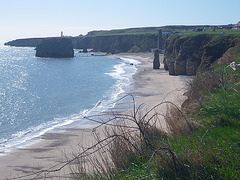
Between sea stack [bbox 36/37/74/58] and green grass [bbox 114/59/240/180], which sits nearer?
green grass [bbox 114/59/240/180]

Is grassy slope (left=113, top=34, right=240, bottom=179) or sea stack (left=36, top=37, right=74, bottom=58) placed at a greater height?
sea stack (left=36, top=37, right=74, bottom=58)

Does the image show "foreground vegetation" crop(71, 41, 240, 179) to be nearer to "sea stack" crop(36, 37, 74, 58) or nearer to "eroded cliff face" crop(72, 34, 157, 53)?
"sea stack" crop(36, 37, 74, 58)

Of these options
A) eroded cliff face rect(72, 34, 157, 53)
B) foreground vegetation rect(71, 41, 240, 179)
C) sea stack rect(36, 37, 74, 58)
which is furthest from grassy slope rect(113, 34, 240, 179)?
eroded cliff face rect(72, 34, 157, 53)

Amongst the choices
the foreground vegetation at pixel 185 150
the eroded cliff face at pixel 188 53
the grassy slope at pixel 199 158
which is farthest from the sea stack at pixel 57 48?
the grassy slope at pixel 199 158

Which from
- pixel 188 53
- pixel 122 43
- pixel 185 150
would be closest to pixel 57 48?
pixel 122 43

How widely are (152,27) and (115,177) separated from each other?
607 feet

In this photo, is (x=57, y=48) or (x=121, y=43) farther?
(x=121, y=43)

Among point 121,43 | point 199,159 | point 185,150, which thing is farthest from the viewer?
point 121,43

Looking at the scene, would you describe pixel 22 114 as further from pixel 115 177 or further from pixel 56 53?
pixel 56 53

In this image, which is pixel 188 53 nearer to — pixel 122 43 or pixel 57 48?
pixel 57 48

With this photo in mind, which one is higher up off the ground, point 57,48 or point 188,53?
point 57,48

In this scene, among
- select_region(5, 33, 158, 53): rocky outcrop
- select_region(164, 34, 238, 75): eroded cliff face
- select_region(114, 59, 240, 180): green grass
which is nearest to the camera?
select_region(114, 59, 240, 180): green grass

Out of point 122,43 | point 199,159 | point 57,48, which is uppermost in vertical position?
point 122,43

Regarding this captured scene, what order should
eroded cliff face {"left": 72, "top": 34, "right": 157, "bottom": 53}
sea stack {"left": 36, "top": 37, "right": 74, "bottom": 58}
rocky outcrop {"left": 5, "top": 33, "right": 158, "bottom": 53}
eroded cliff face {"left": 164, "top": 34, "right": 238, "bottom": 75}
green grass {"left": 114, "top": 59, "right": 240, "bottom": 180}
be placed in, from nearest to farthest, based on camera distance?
green grass {"left": 114, "top": 59, "right": 240, "bottom": 180} → eroded cliff face {"left": 164, "top": 34, "right": 238, "bottom": 75} → sea stack {"left": 36, "top": 37, "right": 74, "bottom": 58} → rocky outcrop {"left": 5, "top": 33, "right": 158, "bottom": 53} → eroded cliff face {"left": 72, "top": 34, "right": 157, "bottom": 53}
